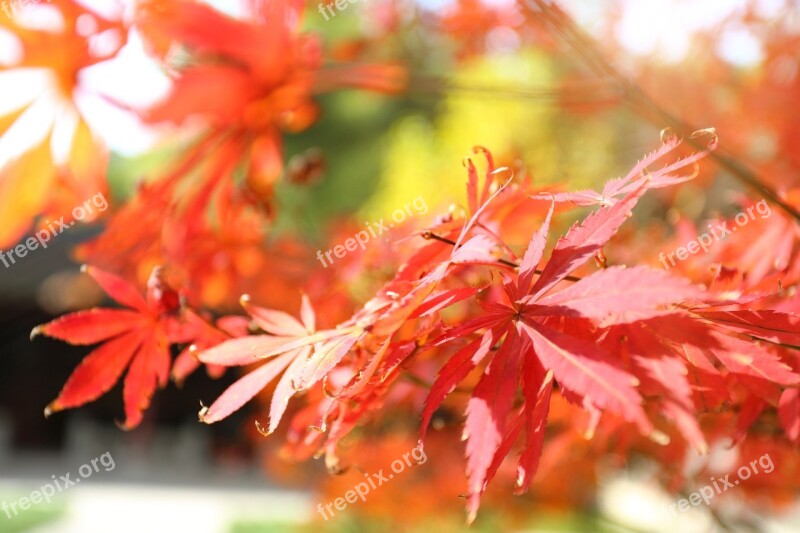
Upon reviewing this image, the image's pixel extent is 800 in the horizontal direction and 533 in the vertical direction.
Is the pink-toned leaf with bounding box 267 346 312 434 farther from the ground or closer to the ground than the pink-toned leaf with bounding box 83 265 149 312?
farther from the ground

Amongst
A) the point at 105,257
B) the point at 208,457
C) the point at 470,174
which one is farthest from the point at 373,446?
the point at 208,457

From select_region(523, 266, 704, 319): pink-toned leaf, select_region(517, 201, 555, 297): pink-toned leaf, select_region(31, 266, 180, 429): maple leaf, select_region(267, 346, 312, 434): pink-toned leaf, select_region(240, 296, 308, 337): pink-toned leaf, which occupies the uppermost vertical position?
select_region(523, 266, 704, 319): pink-toned leaf

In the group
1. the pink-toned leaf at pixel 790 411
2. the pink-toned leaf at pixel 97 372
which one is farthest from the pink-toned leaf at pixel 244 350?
the pink-toned leaf at pixel 790 411

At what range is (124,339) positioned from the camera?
59 centimetres

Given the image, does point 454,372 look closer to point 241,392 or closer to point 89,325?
point 241,392

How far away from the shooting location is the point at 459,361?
1.37ft

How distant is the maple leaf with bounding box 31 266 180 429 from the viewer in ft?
1.81

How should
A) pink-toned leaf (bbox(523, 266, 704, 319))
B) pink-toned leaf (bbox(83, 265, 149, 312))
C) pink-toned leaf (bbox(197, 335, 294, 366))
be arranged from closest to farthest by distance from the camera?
pink-toned leaf (bbox(523, 266, 704, 319)) → pink-toned leaf (bbox(197, 335, 294, 366)) → pink-toned leaf (bbox(83, 265, 149, 312))

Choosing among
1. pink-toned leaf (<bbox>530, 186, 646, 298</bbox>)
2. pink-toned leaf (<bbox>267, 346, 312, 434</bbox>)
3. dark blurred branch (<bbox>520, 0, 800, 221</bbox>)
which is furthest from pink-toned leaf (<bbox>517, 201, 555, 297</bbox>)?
dark blurred branch (<bbox>520, 0, 800, 221</bbox>)

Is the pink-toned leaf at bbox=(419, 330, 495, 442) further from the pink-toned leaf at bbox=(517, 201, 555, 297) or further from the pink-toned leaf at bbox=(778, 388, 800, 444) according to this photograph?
the pink-toned leaf at bbox=(778, 388, 800, 444)

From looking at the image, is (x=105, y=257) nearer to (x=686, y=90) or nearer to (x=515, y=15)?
(x=515, y=15)

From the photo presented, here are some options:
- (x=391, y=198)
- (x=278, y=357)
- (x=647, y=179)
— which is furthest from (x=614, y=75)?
(x=391, y=198)

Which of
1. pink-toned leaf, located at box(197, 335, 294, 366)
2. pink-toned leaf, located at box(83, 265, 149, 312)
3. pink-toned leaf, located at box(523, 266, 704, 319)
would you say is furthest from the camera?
pink-toned leaf, located at box(83, 265, 149, 312)

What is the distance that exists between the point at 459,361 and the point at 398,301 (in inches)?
1.9
